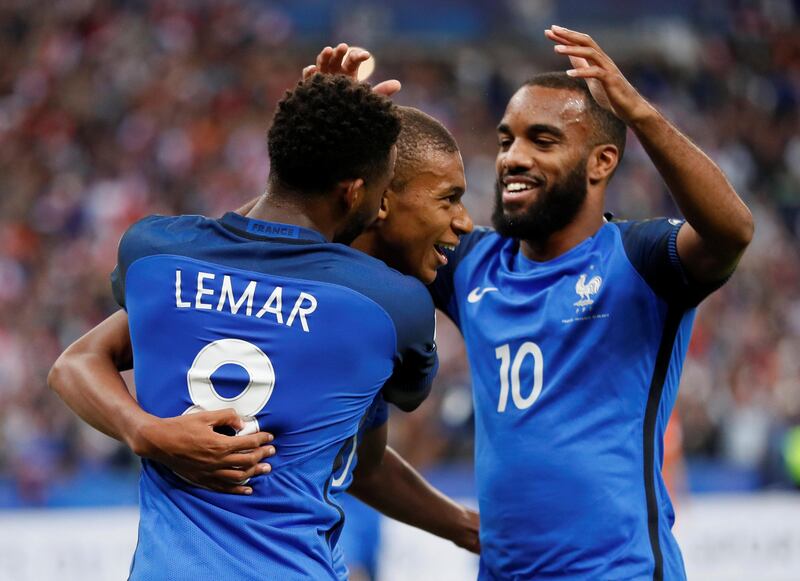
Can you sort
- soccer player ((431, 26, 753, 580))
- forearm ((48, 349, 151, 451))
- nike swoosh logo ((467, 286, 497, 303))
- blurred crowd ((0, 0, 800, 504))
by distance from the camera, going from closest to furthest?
forearm ((48, 349, 151, 451)), soccer player ((431, 26, 753, 580)), nike swoosh logo ((467, 286, 497, 303)), blurred crowd ((0, 0, 800, 504))

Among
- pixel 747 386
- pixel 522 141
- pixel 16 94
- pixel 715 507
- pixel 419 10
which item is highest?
pixel 419 10

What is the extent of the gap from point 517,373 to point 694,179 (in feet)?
2.87

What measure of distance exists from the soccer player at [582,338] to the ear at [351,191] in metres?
0.73

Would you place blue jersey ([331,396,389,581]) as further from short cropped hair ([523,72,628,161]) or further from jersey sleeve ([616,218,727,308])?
short cropped hair ([523,72,628,161])

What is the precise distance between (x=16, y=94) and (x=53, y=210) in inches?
92.2

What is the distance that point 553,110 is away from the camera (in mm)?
3898

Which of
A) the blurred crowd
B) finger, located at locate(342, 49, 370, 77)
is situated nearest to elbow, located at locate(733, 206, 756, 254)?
finger, located at locate(342, 49, 370, 77)

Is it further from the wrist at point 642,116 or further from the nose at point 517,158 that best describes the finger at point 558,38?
the nose at point 517,158

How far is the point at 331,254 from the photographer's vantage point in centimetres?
301

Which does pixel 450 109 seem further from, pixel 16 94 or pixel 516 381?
pixel 516 381

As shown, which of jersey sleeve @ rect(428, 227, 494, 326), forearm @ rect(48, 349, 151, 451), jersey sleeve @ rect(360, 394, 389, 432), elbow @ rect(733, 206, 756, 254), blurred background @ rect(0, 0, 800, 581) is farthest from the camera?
blurred background @ rect(0, 0, 800, 581)

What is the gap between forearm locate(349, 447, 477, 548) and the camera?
402 cm

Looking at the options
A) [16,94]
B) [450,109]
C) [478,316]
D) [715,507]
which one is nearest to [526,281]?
[478,316]

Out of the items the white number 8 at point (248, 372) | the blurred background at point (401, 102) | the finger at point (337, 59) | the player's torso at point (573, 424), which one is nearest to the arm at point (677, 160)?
the player's torso at point (573, 424)
